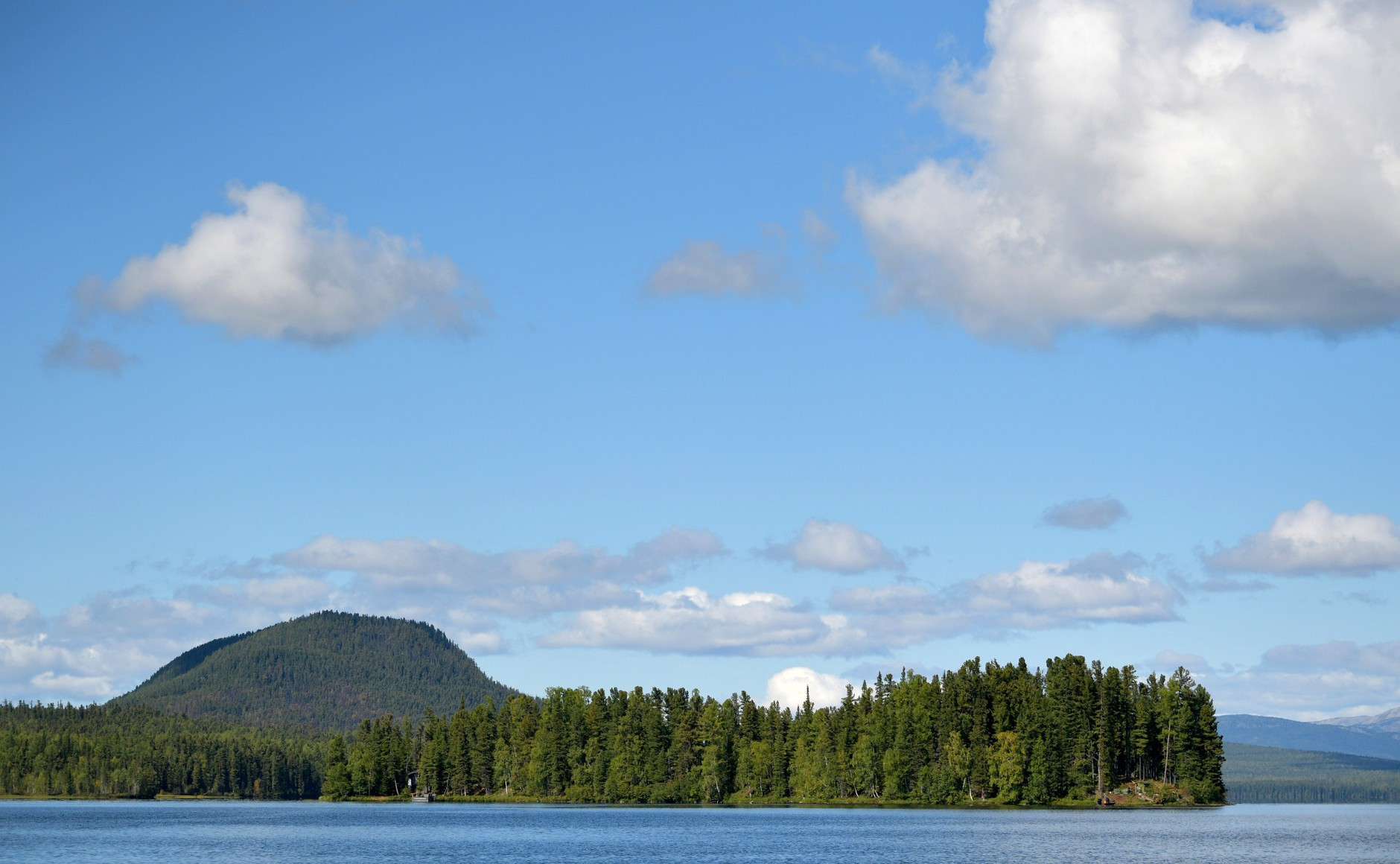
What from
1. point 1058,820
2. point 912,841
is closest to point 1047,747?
point 1058,820

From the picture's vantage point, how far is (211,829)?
173125 mm

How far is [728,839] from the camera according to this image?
14738cm

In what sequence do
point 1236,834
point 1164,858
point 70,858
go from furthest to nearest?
1. point 1236,834
2. point 70,858
3. point 1164,858

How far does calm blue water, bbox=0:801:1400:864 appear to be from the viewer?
399 feet

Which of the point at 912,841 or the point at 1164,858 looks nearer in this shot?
the point at 1164,858

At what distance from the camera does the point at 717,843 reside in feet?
460

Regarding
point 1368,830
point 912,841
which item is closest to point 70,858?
point 912,841

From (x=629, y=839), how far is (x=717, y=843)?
12.5 meters

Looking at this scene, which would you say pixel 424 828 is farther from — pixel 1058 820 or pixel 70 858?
pixel 1058 820

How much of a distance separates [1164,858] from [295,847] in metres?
82.2

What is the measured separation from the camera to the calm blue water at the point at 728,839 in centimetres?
12169

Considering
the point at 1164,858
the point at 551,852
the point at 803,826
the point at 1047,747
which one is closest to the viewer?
the point at 1164,858

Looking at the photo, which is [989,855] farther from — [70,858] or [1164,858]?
[70,858]

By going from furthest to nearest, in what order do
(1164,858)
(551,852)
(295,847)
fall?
(295,847) < (551,852) < (1164,858)
